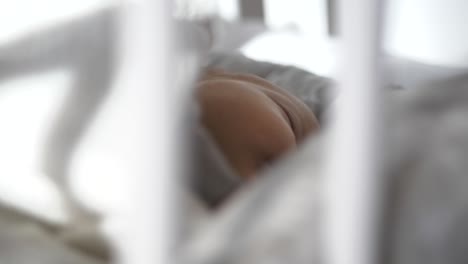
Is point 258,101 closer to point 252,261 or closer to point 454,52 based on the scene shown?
point 252,261

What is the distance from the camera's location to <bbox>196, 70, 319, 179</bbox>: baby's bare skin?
46 cm

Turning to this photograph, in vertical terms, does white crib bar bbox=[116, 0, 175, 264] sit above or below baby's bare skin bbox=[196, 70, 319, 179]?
above

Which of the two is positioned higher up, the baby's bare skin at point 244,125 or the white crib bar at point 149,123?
the white crib bar at point 149,123

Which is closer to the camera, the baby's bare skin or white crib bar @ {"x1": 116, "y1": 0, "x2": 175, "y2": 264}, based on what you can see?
white crib bar @ {"x1": 116, "y1": 0, "x2": 175, "y2": 264}

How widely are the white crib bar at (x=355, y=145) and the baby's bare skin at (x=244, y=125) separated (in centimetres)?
13

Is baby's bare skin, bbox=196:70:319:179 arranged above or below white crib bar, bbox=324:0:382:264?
below

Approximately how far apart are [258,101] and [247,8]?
825 mm

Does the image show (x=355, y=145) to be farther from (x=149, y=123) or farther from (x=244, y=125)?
(x=244, y=125)

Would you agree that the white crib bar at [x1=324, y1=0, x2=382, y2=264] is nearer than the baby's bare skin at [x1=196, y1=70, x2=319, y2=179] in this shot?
Yes

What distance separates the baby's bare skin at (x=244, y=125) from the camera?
46cm

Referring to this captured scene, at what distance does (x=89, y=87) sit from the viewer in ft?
1.22

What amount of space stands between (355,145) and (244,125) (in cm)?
20

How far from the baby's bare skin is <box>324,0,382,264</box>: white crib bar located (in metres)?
0.13

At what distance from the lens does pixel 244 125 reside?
0.48 m
